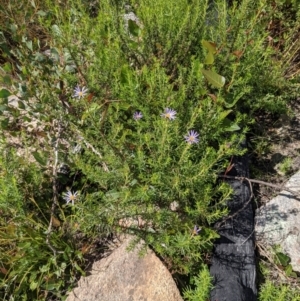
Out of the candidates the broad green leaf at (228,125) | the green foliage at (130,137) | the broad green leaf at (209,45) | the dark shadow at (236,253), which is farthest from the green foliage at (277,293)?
the broad green leaf at (209,45)

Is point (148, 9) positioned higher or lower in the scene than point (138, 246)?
higher

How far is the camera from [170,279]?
2.00 m

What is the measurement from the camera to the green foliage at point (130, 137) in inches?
76.1

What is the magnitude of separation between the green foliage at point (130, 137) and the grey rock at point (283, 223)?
15.2 inches

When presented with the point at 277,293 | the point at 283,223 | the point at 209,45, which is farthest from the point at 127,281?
the point at 209,45

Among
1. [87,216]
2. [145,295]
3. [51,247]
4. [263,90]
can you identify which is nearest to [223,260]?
[145,295]

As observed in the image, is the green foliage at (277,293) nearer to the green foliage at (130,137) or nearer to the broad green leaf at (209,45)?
the green foliage at (130,137)

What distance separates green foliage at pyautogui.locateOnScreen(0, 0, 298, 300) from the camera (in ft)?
Answer: 6.34

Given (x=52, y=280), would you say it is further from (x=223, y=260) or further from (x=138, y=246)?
(x=223, y=260)

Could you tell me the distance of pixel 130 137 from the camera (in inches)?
88.4

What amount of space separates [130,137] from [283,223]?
1.10 meters

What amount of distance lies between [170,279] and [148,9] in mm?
1580

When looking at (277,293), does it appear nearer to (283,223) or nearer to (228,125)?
(283,223)

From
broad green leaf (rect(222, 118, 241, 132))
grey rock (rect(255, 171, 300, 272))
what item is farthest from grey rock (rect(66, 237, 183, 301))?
broad green leaf (rect(222, 118, 241, 132))
